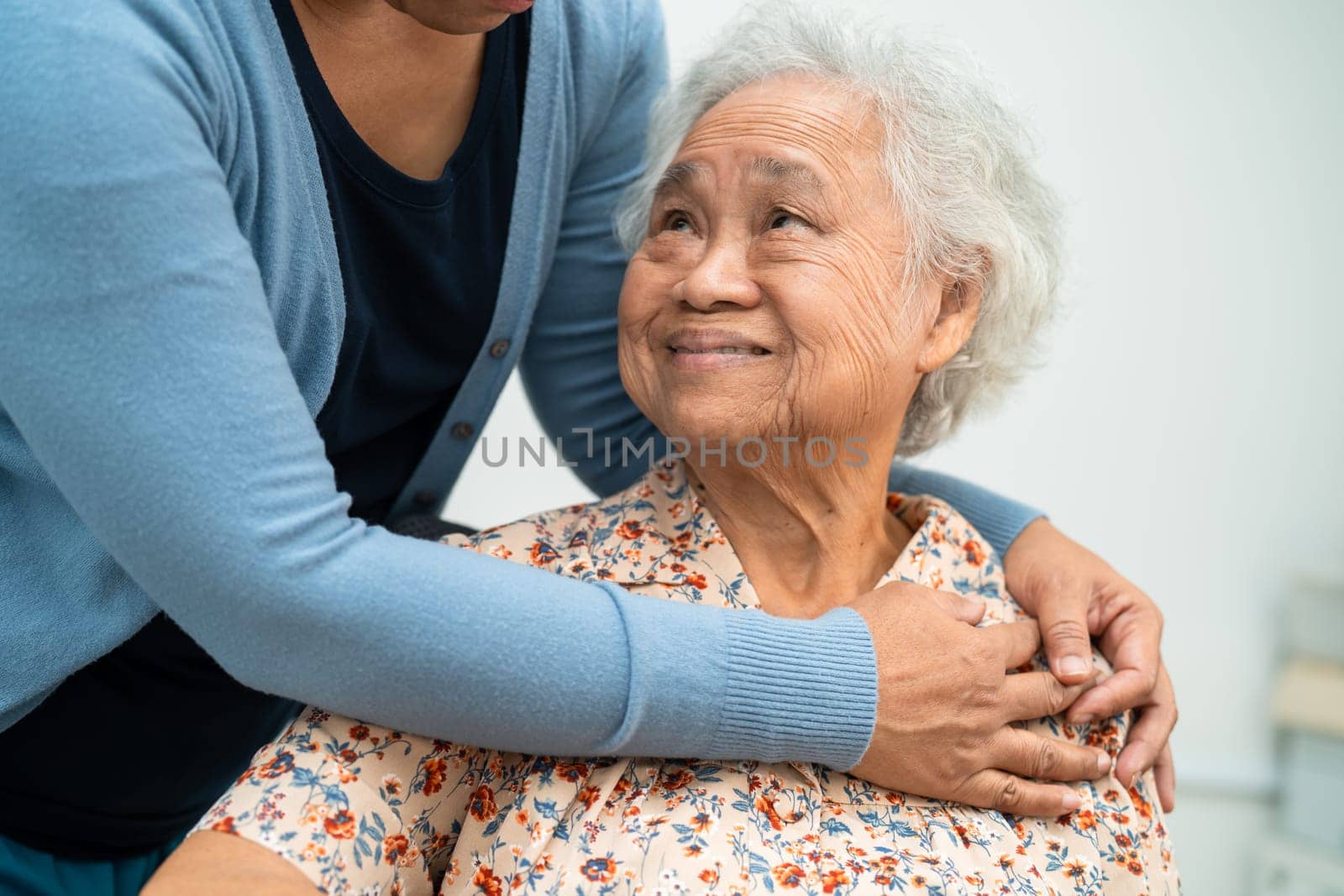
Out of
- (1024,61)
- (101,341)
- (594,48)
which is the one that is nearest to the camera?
(101,341)

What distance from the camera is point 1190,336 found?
294 centimetres

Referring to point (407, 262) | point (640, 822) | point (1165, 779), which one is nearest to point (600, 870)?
point (640, 822)

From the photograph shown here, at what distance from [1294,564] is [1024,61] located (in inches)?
55.9

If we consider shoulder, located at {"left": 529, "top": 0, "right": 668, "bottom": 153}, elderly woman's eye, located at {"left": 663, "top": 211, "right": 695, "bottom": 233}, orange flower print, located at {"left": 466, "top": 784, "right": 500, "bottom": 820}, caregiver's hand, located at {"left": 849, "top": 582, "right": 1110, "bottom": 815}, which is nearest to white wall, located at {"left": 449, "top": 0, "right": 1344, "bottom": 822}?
shoulder, located at {"left": 529, "top": 0, "right": 668, "bottom": 153}

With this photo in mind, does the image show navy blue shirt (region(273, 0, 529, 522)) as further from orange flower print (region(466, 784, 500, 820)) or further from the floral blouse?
orange flower print (region(466, 784, 500, 820))

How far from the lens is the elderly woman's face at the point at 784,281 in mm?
1438

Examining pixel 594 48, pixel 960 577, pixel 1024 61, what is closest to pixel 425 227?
pixel 594 48

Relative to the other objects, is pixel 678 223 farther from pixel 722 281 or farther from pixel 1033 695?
pixel 1033 695

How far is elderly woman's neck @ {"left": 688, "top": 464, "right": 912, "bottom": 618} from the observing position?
1.56m

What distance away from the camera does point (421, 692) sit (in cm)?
110

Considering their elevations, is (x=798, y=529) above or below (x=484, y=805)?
above

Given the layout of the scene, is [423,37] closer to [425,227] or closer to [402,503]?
[425,227]

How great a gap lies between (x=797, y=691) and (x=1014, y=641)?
1.28ft

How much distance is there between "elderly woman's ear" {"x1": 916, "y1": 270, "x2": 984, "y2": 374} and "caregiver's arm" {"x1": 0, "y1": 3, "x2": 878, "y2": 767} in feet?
1.69
